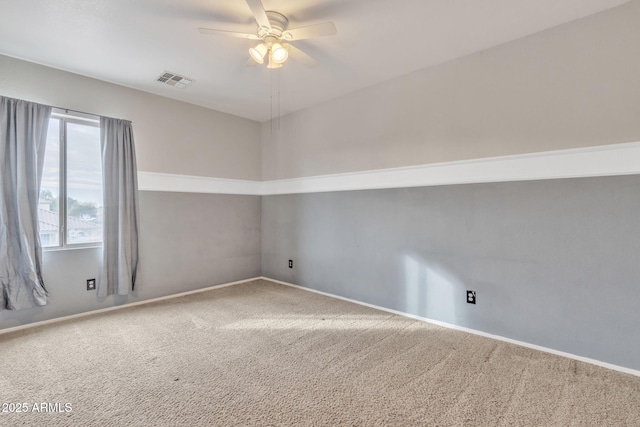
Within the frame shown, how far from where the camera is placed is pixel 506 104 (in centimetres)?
258

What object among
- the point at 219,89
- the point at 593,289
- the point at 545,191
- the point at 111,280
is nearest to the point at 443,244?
the point at 545,191

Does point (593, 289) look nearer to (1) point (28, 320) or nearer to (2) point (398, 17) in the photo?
(2) point (398, 17)

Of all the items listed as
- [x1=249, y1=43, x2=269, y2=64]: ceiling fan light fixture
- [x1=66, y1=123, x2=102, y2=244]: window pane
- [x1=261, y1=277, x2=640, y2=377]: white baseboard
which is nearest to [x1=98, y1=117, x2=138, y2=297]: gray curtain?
[x1=66, y1=123, x2=102, y2=244]: window pane

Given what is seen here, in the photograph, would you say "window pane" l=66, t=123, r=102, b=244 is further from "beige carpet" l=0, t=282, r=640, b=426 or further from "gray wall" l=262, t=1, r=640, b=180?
"gray wall" l=262, t=1, r=640, b=180

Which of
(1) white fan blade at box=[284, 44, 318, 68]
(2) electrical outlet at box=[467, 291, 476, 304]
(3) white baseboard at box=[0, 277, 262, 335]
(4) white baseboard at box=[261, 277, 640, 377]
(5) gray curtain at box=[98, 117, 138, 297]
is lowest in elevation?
(4) white baseboard at box=[261, 277, 640, 377]

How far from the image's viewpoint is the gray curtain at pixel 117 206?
3268 millimetres

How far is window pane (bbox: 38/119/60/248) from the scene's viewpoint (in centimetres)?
295

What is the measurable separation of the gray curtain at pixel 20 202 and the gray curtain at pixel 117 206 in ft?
1.71

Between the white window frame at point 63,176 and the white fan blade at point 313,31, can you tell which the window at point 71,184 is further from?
the white fan blade at point 313,31

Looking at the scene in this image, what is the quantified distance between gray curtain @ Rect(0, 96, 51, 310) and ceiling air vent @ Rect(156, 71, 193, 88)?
3.73 ft

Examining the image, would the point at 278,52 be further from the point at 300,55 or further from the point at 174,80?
the point at 174,80

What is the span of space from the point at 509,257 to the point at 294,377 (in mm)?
1998

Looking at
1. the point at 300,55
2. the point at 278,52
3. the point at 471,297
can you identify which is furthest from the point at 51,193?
the point at 471,297

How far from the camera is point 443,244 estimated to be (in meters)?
2.90
